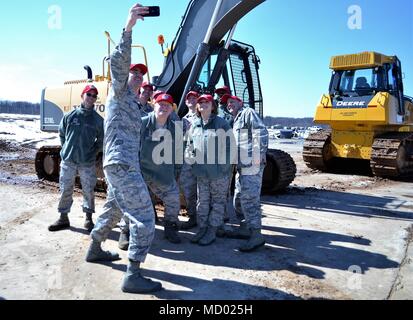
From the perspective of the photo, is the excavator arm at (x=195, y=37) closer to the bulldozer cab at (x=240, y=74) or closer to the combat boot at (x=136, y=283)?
the bulldozer cab at (x=240, y=74)

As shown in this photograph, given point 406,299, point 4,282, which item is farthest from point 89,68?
point 406,299

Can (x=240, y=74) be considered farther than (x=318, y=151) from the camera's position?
No

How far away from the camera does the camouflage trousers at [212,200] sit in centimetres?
469

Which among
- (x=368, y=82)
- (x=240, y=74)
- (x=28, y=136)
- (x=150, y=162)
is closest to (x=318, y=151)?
(x=368, y=82)

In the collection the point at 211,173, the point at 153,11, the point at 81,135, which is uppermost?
the point at 153,11

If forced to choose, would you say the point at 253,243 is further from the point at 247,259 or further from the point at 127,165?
the point at 127,165

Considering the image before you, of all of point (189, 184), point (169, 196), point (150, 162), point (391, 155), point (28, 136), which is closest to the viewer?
point (150, 162)

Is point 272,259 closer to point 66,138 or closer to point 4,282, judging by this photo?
point 4,282

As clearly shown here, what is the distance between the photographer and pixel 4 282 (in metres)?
3.53

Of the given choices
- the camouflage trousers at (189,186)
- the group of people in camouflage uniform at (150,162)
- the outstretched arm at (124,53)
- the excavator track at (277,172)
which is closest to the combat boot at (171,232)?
the group of people in camouflage uniform at (150,162)

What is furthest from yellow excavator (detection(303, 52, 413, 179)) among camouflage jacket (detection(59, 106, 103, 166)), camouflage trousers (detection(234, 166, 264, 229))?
camouflage jacket (detection(59, 106, 103, 166))

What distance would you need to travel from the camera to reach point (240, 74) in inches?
321

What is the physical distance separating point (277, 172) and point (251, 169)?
3.45 m

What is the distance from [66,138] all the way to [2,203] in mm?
2454
